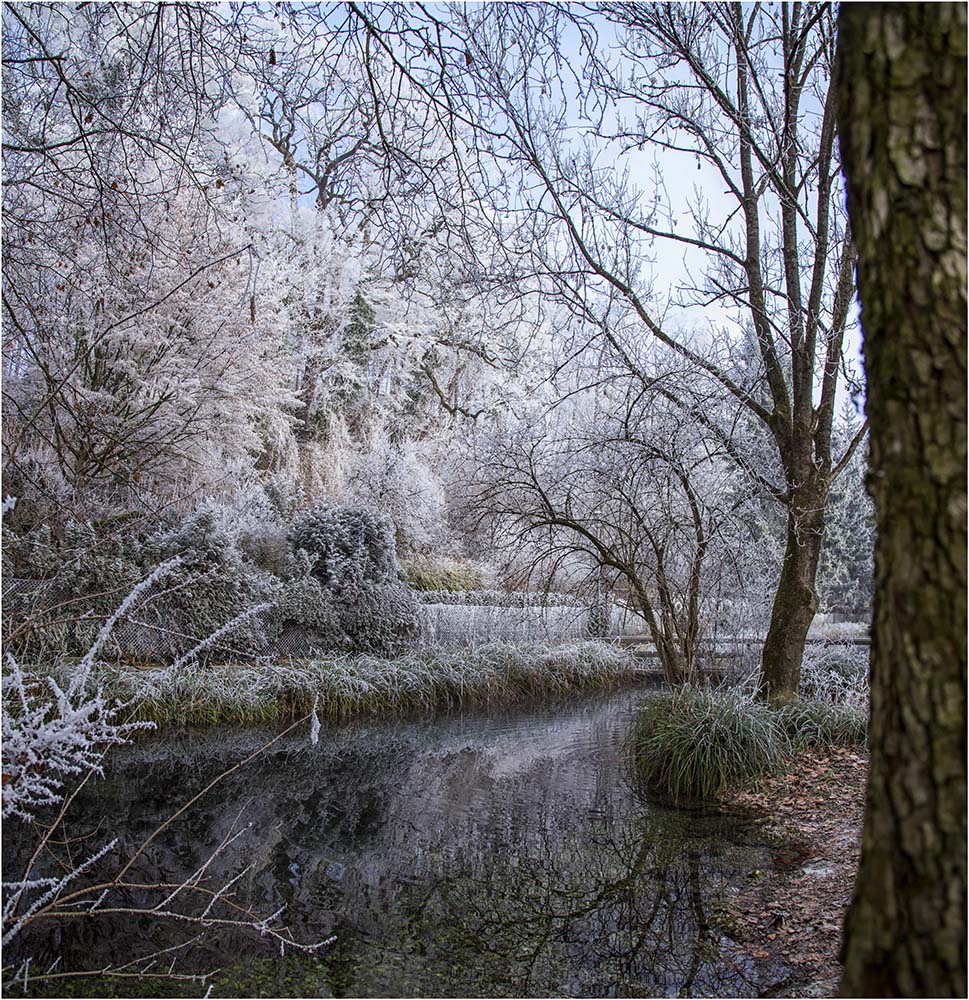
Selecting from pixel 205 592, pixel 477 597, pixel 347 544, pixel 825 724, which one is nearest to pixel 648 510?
pixel 825 724

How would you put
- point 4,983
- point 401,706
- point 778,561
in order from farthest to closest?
point 778,561 → point 401,706 → point 4,983

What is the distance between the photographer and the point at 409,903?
3.49m

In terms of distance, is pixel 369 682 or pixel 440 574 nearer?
pixel 369 682

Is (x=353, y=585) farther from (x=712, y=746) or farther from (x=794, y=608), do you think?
(x=712, y=746)

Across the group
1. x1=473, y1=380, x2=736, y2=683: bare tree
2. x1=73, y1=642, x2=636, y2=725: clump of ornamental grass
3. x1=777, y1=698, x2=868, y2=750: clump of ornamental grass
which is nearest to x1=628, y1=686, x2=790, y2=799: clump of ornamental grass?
x1=777, y1=698, x2=868, y2=750: clump of ornamental grass

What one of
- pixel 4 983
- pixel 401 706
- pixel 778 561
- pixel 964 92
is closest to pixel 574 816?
pixel 4 983

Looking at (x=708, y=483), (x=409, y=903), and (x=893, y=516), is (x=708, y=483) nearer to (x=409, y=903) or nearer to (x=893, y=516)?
(x=409, y=903)

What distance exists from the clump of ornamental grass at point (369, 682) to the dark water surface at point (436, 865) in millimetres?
312

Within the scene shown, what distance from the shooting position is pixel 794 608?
20.5 feet

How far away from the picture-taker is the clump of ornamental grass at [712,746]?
5254 mm

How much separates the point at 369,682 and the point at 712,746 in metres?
3.86

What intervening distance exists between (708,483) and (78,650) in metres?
6.43

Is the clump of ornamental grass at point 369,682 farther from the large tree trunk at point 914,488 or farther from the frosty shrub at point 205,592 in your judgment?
the large tree trunk at point 914,488

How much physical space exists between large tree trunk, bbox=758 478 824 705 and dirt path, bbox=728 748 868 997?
62cm
